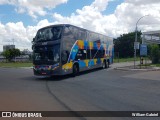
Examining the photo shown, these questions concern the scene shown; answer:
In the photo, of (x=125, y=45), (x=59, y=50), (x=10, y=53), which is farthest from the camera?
(x=125, y=45)

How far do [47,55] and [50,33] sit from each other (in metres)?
1.73

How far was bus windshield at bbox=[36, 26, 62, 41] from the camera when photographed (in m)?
20.8

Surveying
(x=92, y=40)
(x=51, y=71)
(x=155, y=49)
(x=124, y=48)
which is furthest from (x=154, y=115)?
(x=124, y=48)

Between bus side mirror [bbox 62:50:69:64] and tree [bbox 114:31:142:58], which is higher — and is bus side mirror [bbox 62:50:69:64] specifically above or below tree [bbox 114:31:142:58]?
below

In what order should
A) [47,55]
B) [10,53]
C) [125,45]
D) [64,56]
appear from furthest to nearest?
[125,45]
[10,53]
[64,56]
[47,55]

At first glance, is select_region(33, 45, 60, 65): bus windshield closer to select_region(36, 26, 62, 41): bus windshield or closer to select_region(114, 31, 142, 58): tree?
select_region(36, 26, 62, 41): bus windshield

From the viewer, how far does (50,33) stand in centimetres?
2112

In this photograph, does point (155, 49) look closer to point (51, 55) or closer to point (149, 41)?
point (51, 55)

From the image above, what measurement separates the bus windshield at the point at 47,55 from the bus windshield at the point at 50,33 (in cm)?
75

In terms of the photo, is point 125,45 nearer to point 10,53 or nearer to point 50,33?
point 10,53

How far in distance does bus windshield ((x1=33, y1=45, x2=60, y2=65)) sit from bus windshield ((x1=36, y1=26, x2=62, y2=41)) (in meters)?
0.75

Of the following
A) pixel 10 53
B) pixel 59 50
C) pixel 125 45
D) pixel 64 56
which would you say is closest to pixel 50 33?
pixel 59 50

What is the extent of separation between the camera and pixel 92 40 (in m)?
27.8

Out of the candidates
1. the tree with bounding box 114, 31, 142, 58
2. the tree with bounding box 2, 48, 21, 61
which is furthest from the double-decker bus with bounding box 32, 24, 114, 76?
the tree with bounding box 114, 31, 142, 58
